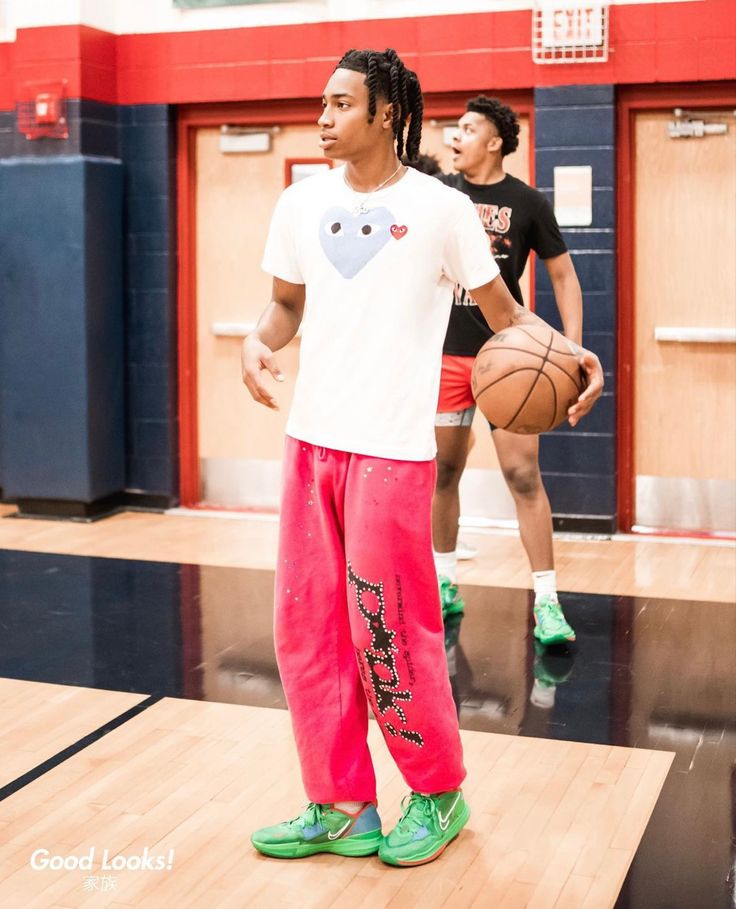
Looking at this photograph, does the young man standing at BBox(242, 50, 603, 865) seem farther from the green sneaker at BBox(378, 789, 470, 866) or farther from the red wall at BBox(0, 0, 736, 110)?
the red wall at BBox(0, 0, 736, 110)

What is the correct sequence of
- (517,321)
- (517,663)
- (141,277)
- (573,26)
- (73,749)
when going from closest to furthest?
(517,321) → (73,749) → (517,663) → (573,26) → (141,277)

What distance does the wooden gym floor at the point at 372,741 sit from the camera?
8.34 ft

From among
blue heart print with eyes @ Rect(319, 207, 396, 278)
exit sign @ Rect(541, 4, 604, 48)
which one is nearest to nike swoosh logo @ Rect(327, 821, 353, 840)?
blue heart print with eyes @ Rect(319, 207, 396, 278)

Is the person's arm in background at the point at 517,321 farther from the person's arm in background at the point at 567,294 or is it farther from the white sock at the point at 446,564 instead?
the white sock at the point at 446,564

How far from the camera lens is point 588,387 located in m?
2.48

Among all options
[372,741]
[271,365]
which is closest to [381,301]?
[271,365]

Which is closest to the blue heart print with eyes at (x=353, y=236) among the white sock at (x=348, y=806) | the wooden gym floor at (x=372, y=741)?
the white sock at (x=348, y=806)

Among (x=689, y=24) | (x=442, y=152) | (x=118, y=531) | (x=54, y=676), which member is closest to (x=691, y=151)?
(x=689, y=24)

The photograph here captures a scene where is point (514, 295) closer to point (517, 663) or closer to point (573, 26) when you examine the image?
point (517, 663)

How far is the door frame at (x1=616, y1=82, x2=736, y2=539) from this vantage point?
18.2ft

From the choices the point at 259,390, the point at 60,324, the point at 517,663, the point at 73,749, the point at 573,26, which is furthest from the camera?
the point at 60,324

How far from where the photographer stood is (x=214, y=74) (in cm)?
614

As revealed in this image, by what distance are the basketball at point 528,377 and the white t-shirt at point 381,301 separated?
5.0 inches

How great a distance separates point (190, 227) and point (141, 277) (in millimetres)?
344
